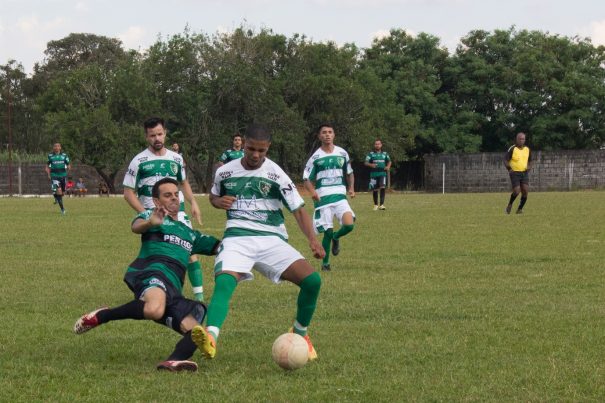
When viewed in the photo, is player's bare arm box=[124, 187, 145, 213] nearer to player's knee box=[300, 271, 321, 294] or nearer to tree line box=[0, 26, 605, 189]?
player's knee box=[300, 271, 321, 294]

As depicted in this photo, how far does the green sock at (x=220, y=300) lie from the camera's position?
257 inches

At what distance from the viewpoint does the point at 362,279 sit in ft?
37.8

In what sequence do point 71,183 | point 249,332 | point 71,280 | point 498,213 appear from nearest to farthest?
point 249,332 → point 71,280 → point 498,213 → point 71,183

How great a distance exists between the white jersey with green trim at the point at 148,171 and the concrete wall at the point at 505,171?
158 feet

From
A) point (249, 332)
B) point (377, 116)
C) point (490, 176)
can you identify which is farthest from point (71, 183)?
point (249, 332)

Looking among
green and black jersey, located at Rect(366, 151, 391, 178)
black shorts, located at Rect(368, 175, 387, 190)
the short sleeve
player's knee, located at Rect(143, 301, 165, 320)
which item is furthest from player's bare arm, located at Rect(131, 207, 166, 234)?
green and black jersey, located at Rect(366, 151, 391, 178)

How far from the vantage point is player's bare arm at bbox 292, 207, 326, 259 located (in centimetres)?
672

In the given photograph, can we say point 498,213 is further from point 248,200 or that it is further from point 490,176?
point 490,176

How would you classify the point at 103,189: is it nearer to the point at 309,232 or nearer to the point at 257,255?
the point at 257,255

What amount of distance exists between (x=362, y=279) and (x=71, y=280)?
3546 mm

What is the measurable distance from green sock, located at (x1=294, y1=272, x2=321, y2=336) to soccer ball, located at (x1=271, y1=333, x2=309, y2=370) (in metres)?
0.59

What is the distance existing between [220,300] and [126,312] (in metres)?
0.66

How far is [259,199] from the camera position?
22.9 feet

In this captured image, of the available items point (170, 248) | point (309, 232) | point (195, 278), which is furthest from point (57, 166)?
point (309, 232)
